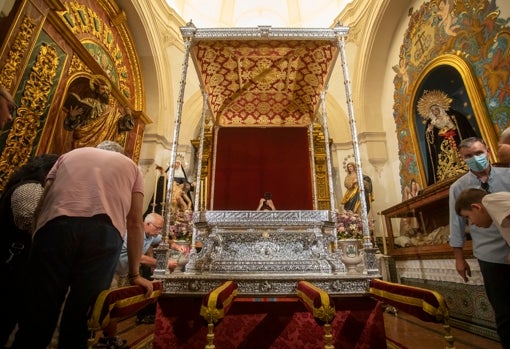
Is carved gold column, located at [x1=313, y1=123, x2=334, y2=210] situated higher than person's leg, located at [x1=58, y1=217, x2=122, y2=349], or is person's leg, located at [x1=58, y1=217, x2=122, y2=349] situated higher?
carved gold column, located at [x1=313, y1=123, x2=334, y2=210]

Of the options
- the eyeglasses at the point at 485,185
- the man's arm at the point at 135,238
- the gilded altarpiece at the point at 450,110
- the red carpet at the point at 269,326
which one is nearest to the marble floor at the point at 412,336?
the gilded altarpiece at the point at 450,110

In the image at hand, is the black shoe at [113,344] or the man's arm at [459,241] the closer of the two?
the black shoe at [113,344]

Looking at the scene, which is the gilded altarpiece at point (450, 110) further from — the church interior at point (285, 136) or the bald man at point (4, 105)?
the bald man at point (4, 105)

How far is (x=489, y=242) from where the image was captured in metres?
1.81

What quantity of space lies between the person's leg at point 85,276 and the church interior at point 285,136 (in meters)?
0.26

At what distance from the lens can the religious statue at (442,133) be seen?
4195mm

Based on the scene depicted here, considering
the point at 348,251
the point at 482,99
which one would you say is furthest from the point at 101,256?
the point at 482,99

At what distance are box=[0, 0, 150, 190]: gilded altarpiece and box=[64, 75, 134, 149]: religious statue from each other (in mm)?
127

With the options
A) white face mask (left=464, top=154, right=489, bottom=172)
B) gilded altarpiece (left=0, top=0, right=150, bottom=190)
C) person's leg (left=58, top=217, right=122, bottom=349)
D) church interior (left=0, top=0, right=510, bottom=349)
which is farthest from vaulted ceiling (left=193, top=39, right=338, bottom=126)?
person's leg (left=58, top=217, right=122, bottom=349)

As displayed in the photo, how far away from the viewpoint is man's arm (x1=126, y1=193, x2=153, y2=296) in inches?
59.1

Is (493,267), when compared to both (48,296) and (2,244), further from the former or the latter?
(2,244)

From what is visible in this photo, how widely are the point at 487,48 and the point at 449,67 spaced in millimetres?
776

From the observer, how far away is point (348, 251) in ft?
12.6

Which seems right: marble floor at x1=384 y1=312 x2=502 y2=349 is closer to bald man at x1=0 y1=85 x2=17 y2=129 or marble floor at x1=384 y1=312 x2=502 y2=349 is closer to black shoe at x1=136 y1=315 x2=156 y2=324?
black shoe at x1=136 y1=315 x2=156 y2=324
